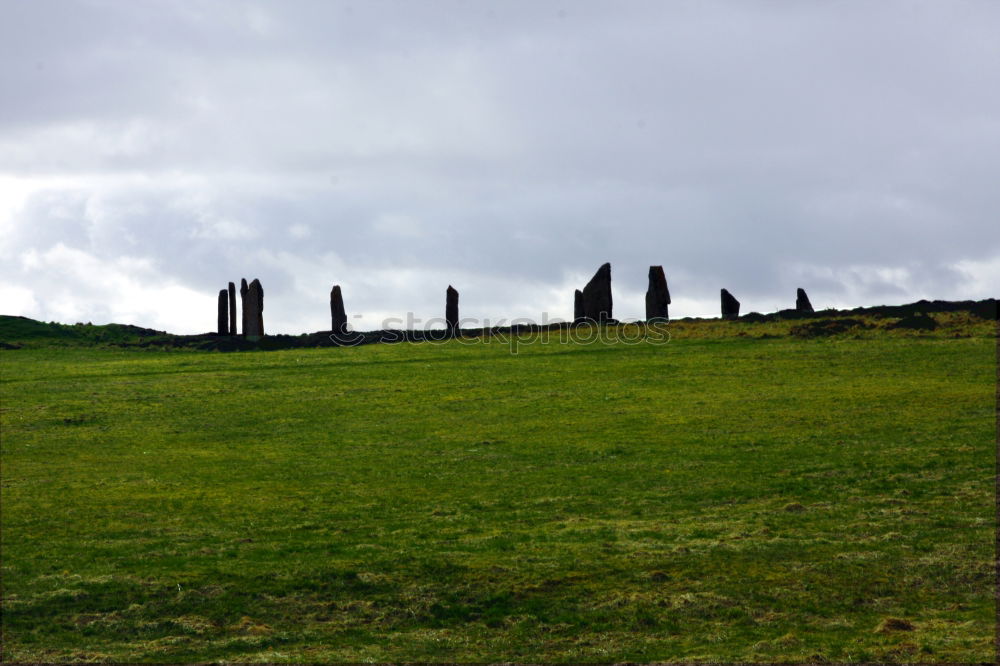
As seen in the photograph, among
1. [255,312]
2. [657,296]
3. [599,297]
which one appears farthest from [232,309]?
[657,296]

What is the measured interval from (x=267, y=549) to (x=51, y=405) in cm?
2249

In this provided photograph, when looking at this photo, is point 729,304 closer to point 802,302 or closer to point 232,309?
point 802,302

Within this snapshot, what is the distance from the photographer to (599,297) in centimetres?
5959

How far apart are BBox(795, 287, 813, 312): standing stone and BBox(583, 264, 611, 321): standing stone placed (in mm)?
9924

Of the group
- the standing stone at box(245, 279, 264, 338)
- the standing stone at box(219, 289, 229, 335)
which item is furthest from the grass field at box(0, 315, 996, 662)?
the standing stone at box(219, 289, 229, 335)

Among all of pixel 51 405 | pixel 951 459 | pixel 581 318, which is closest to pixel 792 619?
pixel 951 459

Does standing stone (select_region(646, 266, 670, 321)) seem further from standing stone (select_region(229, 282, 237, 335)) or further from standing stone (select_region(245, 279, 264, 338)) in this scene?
standing stone (select_region(229, 282, 237, 335))

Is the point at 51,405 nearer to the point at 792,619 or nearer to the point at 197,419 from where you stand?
the point at 197,419

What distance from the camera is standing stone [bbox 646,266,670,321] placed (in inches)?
2324

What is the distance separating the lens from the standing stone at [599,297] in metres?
59.3

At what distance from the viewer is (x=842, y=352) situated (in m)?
48.8

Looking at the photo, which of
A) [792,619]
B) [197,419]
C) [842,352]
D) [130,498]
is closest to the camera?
[792,619]

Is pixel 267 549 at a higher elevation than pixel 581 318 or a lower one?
lower

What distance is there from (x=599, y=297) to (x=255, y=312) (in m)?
19.6
